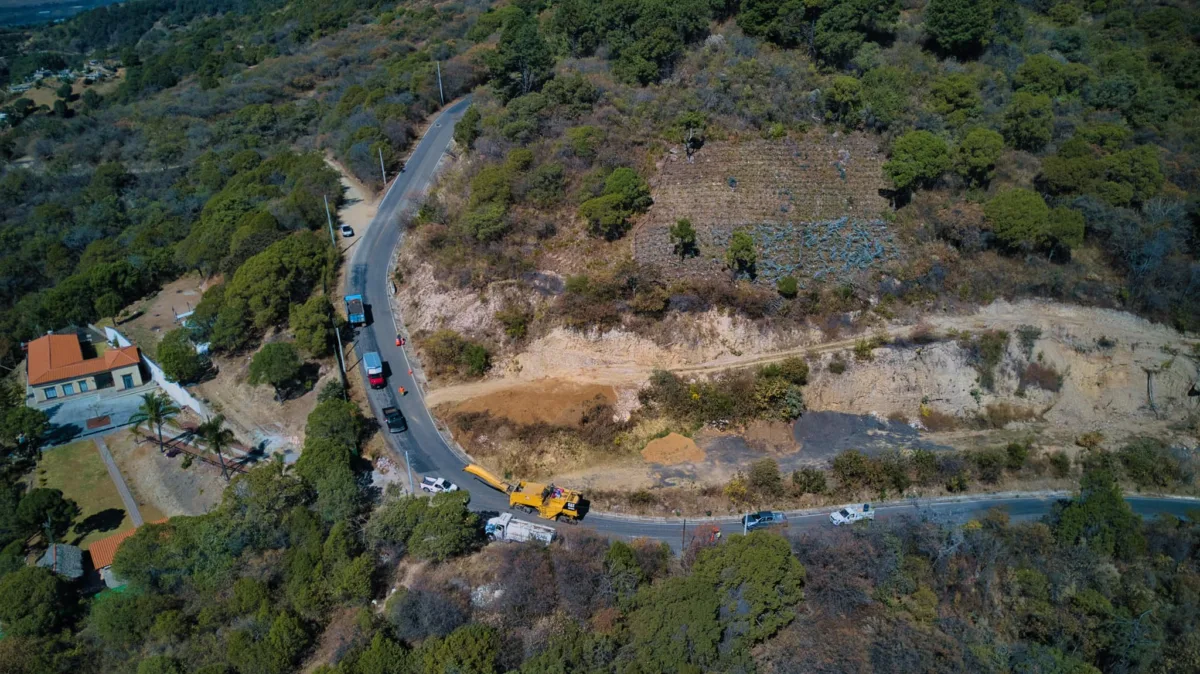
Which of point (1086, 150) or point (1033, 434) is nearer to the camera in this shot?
point (1033, 434)

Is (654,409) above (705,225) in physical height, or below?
below

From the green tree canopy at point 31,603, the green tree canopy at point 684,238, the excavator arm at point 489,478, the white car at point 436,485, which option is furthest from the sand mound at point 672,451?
the green tree canopy at point 31,603

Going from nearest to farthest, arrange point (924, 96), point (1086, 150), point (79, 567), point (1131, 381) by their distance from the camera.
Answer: point (79, 567)
point (1131, 381)
point (1086, 150)
point (924, 96)

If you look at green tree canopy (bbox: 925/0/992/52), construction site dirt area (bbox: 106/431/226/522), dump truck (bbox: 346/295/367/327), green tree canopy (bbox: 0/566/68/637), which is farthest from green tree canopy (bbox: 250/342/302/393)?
green tree canopy (bbox: 925/0/992/52)

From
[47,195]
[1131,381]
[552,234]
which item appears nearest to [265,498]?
[552,234]

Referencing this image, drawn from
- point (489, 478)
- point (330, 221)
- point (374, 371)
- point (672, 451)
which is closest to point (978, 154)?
point (672, 451)

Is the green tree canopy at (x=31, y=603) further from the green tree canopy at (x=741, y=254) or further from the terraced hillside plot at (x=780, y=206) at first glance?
the green tree canopy at (x=741, y=254)

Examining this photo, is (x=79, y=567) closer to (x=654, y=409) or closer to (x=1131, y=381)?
(x=654, y=409)
